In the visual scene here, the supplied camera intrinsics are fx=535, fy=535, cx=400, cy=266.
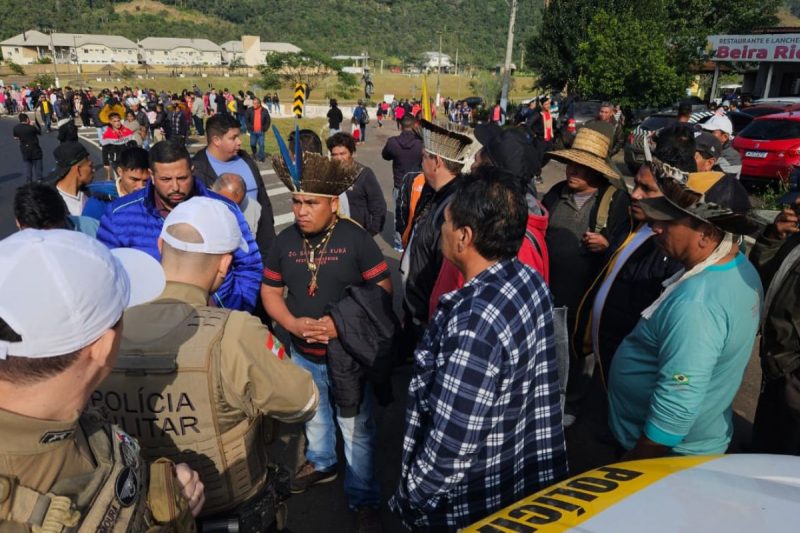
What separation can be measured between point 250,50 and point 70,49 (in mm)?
31527

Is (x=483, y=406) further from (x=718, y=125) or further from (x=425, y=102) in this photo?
(x=718, y=125)

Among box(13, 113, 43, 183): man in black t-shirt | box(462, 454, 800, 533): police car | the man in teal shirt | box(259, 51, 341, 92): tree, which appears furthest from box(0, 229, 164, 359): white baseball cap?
box(259, 51, 341, 92): tree

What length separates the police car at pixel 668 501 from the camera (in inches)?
59.6

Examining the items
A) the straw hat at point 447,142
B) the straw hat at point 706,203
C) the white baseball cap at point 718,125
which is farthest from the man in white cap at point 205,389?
the white baseball cap at point 718,125

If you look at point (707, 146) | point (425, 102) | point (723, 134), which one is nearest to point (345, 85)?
point (723, 134)

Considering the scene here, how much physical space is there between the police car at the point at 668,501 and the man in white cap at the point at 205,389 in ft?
2.64

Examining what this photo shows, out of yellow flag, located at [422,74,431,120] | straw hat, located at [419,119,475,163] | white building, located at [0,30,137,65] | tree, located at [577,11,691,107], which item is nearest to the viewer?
straw hat, located at [419,119,475,163]

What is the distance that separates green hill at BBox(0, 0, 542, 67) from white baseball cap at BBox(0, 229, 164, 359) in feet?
399

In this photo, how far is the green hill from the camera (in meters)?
121

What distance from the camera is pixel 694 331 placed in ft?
6.59

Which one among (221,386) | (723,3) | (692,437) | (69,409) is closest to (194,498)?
(221,386)

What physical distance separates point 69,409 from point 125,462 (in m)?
0.19

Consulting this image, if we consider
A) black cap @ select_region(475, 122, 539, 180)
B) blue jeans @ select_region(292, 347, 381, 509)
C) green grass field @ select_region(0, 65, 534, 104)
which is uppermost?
green grass field @ select_region(0, 65, 534, 104)

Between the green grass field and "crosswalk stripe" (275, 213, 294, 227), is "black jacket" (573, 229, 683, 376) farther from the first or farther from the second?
the green grass field
